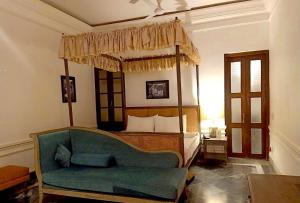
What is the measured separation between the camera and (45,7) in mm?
3969

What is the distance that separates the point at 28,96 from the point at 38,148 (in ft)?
4.16

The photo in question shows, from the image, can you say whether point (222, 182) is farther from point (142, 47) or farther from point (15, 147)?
point (15, 147)

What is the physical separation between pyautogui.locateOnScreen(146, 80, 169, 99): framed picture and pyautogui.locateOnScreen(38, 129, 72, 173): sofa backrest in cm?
244

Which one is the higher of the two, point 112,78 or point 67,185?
point 112,78

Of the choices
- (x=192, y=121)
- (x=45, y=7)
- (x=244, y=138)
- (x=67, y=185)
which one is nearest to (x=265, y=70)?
(x=244, y=138)

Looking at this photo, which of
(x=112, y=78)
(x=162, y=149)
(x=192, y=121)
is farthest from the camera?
(x=112, y=78)

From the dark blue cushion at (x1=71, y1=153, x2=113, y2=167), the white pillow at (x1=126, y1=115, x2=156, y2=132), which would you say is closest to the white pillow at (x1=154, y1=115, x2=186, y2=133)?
the white pillow at (x1=126, y1=115, x2=156, y2=132)

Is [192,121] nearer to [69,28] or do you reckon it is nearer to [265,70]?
[265,70]

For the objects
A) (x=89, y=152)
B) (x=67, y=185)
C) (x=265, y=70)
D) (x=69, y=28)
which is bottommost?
(x=67, y=185)

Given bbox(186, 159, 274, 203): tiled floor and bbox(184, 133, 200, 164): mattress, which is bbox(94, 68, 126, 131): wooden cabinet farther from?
bbox(186, 159, 274, 203): tiled floor

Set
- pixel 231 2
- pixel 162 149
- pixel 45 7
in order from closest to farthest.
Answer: pixel 162 149 < pixel 45 7 < pixel 231 2

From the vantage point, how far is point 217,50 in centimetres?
463

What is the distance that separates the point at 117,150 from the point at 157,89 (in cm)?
234

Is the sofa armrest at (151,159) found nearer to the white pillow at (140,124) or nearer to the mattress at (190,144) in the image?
the mattress at (190,144)
